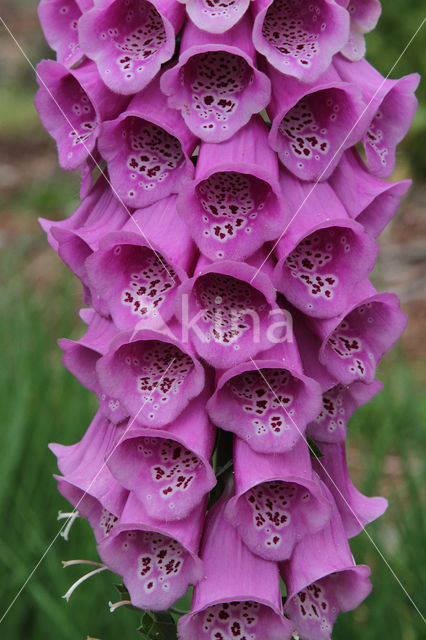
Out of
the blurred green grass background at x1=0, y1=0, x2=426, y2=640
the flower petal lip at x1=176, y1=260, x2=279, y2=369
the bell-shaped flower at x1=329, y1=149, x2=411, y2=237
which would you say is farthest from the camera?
the blurred green grass background at x1=0, y1=0, x2=426, y2=640

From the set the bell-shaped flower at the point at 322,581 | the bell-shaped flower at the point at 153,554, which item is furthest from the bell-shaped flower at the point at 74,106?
the bell-shaped flower at the point at 322,581

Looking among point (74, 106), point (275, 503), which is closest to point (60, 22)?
point (74, 106)

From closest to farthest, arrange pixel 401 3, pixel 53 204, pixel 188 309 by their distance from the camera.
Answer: pixel 188 309 < pixel 401 3 < pixel 53 204

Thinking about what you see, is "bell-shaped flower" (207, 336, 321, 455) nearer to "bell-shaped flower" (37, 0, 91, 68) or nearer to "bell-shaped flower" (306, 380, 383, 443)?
"bell-shaped flower" (306, 380, 383, 443)

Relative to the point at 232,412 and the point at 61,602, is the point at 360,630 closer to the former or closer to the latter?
the point at 61,602

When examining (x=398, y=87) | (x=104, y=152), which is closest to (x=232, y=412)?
(x=104, y=152)

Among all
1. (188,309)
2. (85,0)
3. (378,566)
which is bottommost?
(378,566)

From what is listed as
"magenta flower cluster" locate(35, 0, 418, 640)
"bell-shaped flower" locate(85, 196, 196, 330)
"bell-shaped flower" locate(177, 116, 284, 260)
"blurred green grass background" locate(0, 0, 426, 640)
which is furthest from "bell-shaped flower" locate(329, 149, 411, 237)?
"blurred green grass background" locate(0, 0, 426, 640)
